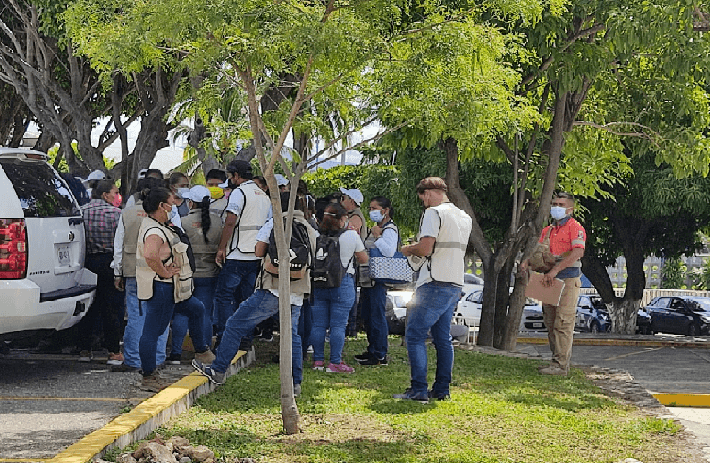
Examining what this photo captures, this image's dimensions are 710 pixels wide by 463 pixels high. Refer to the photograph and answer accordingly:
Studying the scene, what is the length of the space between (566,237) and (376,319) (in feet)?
6.80

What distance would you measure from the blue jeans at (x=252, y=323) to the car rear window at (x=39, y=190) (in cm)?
181

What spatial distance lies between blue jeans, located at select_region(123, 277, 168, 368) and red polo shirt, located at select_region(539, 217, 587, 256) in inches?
160

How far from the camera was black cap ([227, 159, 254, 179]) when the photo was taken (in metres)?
10.4

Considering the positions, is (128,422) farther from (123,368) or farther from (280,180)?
(280,180)

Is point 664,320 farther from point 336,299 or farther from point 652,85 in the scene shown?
point 336,299

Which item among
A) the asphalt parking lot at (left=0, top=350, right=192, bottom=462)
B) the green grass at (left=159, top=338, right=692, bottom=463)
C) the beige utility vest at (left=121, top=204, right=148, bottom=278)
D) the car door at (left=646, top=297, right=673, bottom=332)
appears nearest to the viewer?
the asphalt parking lot at (left=0, top=350, right=192, bottom=462)

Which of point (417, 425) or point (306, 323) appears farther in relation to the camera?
point (306, 323)

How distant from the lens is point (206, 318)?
10.3 metres

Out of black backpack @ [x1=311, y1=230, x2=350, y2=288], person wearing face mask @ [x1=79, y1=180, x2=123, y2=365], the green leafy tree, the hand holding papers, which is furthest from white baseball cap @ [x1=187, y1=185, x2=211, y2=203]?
the green leafy tree

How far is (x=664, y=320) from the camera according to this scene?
36.1 metres

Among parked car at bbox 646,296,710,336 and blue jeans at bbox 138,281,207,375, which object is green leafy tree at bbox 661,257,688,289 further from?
blue jeans at bbox 138,281,207,375

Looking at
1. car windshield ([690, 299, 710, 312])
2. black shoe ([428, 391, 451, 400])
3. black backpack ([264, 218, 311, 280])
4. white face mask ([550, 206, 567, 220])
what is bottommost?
black shoe ([428, 391, 451, 400])

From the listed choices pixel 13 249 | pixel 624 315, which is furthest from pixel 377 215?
pixel 624 315

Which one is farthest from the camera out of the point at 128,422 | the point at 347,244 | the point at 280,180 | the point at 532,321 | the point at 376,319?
the point at 532,321
